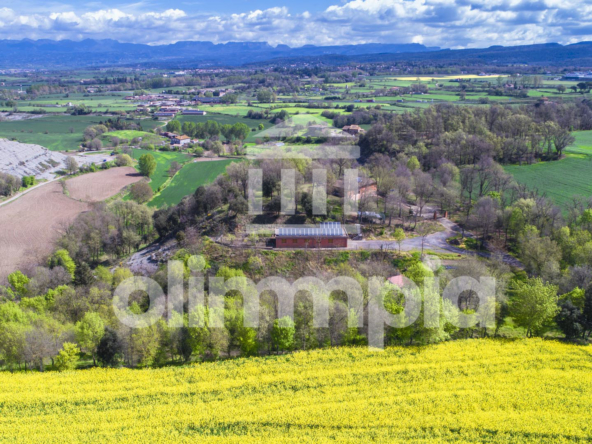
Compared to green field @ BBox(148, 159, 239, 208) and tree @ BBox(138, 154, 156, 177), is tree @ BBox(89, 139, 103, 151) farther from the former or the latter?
green field @ BBox(148, 159, 239, 208)

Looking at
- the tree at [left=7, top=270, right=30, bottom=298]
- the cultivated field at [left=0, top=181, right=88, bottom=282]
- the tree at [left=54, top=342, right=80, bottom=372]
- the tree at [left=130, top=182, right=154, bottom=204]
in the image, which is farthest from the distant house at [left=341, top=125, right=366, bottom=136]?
the tree at [left=54, top=342, right=80, bottom=372]

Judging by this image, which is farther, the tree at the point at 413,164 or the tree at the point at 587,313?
the tree at the point at 413,164

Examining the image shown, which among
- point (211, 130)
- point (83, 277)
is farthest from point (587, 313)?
point (211, 130)

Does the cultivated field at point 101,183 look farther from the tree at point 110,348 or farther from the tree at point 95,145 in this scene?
the tree at point 110,348

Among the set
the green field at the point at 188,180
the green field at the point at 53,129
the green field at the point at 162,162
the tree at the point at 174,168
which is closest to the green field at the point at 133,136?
the green field at the point at 53,129

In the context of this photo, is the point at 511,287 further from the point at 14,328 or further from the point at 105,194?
the point at 105,194

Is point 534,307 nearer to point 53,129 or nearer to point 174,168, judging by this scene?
point 174,168
